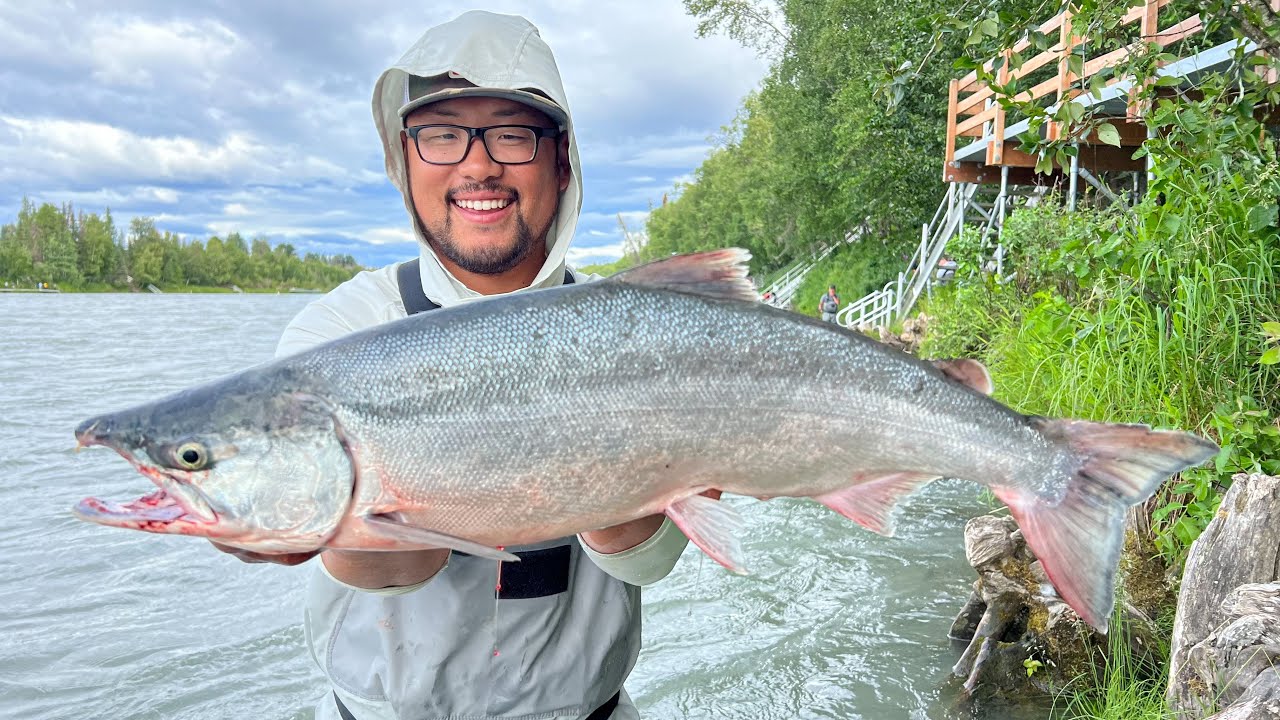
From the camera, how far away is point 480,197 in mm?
2986

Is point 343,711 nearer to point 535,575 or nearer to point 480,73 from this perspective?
point 535,575

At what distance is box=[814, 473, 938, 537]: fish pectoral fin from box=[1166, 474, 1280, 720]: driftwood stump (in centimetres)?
170

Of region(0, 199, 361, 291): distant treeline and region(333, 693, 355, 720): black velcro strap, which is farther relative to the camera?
region(0, 199, 361, 291): distant treeline

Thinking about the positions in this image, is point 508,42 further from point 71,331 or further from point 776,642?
point 71,331

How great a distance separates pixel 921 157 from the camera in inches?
935

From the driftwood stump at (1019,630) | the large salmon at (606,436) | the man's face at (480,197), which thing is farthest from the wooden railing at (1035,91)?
the large salmon at (606,436)

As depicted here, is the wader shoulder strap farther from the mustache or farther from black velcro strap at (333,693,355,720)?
black velcro strap at (333,693,355,720)

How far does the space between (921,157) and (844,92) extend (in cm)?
440

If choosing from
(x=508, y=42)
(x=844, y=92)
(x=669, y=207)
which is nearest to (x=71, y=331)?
(x=844, y=92)

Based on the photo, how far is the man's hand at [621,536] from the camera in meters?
2.49

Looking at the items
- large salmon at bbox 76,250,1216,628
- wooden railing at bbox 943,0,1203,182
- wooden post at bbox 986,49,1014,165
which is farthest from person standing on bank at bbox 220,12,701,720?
wooden post at bbox 986,49,1014,165

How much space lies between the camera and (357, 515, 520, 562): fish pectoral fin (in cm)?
190

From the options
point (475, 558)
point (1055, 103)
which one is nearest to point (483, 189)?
point (475, 558)

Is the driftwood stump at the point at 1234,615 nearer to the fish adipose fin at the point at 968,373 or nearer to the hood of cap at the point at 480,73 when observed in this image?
the fish adipose fin at the point at 968,373
